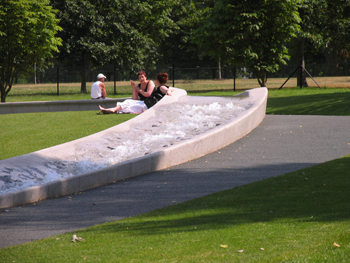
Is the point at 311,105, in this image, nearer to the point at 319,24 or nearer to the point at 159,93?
the point at 159,93

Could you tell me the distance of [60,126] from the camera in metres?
11.4

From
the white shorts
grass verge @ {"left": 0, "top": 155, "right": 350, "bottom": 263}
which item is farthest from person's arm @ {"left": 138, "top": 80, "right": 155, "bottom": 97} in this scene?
grass verge @ {"left": 0, "top": 155, "right": 350, "bottom": 263}

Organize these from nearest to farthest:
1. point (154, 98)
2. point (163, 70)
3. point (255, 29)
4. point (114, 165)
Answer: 1. point (114, 165)
2. point (154, 98)
3. point (255, 29)
4. point (163, 70)

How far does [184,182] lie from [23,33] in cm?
1624

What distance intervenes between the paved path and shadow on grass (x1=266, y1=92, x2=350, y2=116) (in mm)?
3846

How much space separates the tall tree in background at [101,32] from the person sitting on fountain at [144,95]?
53.2ft

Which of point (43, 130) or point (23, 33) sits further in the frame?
point (23, 33)

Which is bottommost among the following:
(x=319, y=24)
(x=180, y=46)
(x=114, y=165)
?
(x=114, y=165)

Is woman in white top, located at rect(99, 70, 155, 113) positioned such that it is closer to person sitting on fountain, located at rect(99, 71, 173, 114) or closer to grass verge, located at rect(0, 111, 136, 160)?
person sitting on fountain, located at rect(99, 71, 173, 114)

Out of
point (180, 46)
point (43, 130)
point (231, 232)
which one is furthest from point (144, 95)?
point (180, 46)

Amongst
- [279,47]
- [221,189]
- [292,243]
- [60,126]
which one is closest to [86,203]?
[221,189]

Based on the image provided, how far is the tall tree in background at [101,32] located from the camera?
94.7ft

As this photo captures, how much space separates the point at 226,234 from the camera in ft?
13.1

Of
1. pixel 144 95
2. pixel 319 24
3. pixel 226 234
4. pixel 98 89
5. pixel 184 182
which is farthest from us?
pixel 319 24
